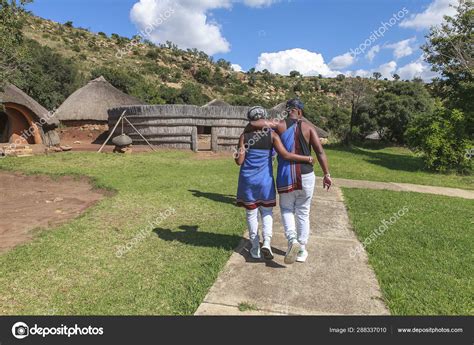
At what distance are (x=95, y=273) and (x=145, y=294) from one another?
36.3 inches

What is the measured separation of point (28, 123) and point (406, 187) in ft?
55.4

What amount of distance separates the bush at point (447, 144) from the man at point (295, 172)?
41.5 feet

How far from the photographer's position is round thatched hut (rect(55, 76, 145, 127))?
2152 cm

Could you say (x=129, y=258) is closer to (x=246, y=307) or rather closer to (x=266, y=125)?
(x=246, y=307)

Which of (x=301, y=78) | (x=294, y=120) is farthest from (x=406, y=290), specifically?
(x=301, y=78)

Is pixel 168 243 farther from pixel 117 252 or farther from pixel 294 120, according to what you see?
pixel 294 120

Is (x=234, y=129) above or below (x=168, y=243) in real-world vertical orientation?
above

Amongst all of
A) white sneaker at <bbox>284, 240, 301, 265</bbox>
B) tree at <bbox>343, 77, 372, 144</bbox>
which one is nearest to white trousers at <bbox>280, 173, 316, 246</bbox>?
white sneaker at <bbox>284, 240, 301, 265</bbox>

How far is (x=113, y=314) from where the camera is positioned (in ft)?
10.3

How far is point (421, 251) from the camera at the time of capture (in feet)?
15.8

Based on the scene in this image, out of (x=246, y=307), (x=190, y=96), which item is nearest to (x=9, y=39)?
(x=246, y=307)

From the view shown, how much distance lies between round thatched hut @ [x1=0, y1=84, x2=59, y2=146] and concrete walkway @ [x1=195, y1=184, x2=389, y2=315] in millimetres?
15077

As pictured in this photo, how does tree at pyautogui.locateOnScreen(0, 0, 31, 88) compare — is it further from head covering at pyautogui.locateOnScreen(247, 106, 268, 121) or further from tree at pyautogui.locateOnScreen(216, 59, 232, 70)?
tree at pyautogui.locateOnScreen(216, 59, 232, 70)

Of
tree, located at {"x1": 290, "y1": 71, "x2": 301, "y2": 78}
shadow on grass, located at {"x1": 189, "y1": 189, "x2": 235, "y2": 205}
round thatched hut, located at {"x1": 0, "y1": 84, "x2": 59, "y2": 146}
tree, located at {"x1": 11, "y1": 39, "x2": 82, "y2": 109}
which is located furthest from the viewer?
tree, located at {"x1": 290, "y1": 71, "x2": 301, "y2": 78}
